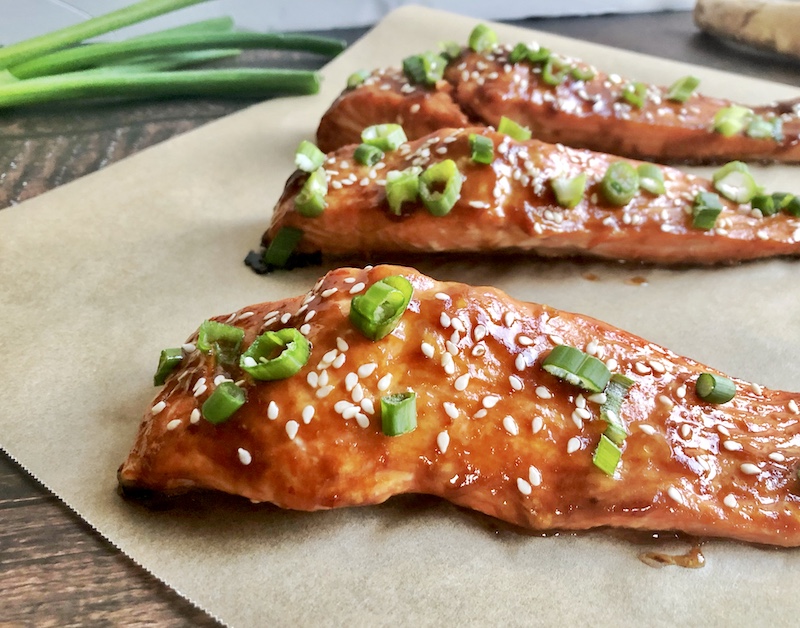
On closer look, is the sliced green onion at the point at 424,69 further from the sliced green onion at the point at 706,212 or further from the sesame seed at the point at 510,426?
the sesame seed at the point at 510,426

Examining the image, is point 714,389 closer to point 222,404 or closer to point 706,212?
point 706,212

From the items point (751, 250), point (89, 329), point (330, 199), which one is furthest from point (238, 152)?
point (751, 250)

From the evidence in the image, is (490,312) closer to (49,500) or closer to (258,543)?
(258,543)

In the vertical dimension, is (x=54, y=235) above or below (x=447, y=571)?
above

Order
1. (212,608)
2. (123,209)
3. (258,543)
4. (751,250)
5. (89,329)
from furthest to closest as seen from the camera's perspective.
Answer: (123,209), (751,250), (89,329), (258,543), (212,608)

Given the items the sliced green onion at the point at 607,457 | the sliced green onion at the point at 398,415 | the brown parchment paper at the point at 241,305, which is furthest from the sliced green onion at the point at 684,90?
the sliced green onion at the point at 398,415

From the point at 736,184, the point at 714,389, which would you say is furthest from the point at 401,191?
the point at 736,184
